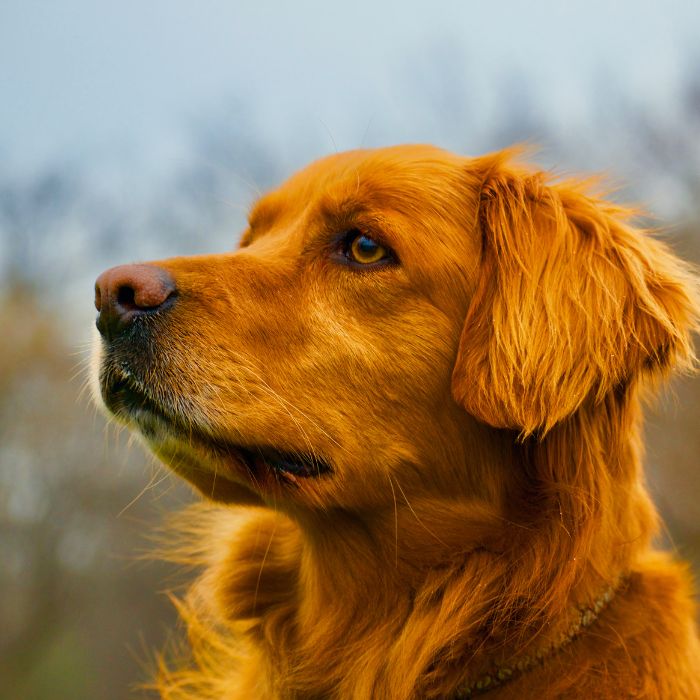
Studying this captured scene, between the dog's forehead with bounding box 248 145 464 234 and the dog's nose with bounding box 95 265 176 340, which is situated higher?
the dog's forehead with bounding box 248 145 464 234

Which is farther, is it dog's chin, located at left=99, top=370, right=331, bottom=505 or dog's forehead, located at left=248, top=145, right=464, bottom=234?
dog's forehead, located at left=248, top=145, right=464, bottom=234

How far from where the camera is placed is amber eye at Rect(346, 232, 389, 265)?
9.93ft

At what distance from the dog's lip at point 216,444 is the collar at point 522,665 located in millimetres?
870

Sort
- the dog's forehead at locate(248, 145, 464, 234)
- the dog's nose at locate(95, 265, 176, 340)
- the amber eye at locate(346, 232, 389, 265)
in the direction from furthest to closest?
the dog's forehead at locate(248, 145, 464, 234)
the amber eye at locate(346, 232, 389, 265)
the dog's nose at locate(95, 265, 176, 340)

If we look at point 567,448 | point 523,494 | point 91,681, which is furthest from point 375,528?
point 91,681

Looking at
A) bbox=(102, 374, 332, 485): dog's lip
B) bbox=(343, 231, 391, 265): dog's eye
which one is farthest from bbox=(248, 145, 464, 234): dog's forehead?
bbox=(102, 374, 332, 485): dog's lip

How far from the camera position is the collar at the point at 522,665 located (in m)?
2.84

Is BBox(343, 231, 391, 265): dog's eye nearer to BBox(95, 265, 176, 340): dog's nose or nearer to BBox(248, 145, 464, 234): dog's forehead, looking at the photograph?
BBox(248, 145, 464, 234): dog's forehead

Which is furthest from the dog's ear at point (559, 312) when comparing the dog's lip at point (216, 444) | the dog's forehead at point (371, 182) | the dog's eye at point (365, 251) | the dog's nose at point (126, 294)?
the dog's nose at point (126, 294)

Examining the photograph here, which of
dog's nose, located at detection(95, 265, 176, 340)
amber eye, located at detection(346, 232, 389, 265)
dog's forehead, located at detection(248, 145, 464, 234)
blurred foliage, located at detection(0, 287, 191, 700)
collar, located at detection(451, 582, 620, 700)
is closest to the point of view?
dog's nose, located at detection(95, 265, 176, 340)

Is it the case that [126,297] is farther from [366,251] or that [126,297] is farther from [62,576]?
[62,576]


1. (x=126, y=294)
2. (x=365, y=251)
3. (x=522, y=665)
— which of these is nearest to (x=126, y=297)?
(x=126, y=294)

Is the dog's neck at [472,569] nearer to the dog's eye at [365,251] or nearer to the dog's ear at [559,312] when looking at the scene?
the dog's ear at [559,312]

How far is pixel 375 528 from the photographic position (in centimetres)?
307
